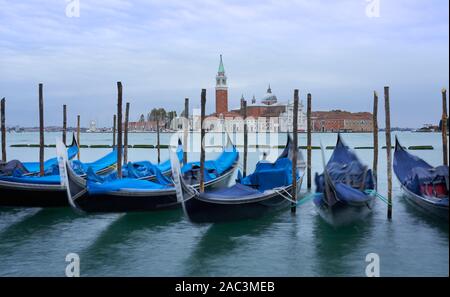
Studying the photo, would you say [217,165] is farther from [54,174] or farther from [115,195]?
[115,195]

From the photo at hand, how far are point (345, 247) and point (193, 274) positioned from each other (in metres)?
2.11

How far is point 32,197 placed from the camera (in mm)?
7770

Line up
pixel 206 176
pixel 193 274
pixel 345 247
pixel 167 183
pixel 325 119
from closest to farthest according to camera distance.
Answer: pixel 193 274 < pixel 345 247 < pixel 167 183 < pixel 206 176 < pixel 325 119

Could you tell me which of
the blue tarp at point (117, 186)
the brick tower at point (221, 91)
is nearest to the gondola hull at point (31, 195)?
the blue tarp at point (117, 186)

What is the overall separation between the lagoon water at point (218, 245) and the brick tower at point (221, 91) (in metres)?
69.9

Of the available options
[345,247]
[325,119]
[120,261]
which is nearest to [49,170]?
[120,261]

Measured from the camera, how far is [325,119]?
85.2 meters

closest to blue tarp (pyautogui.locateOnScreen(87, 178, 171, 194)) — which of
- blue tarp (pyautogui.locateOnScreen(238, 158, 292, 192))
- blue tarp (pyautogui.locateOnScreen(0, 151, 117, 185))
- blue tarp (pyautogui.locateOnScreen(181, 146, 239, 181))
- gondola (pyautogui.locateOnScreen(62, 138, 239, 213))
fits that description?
gondola (pyautogui.locateOnScreen(62, 138, 239, 213))

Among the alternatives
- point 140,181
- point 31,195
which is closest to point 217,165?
point 140,181

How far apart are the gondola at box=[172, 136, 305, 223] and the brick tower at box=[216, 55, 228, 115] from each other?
69036mm

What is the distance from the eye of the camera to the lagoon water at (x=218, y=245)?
5.42 metres

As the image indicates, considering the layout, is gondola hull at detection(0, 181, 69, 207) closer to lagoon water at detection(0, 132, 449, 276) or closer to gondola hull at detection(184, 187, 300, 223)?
lagoon water at detection(0, 132, 449, 276)

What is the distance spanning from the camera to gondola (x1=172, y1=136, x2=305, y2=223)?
21.1 feet
